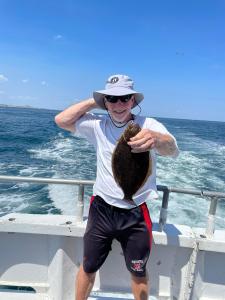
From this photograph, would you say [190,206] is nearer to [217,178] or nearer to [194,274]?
[217,178]

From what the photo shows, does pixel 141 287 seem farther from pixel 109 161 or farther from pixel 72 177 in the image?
pixel 72 177

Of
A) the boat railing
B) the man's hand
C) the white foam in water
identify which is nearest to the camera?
the man's hand

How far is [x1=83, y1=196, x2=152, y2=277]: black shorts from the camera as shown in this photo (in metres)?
2.28

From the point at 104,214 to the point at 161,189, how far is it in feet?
1.79

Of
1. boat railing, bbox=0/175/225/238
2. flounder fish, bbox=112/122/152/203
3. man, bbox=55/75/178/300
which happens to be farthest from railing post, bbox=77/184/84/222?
flounder fish, bbox=112/122/152/203

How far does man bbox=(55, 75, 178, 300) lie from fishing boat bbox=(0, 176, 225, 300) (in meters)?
0.34

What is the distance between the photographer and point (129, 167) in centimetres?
213

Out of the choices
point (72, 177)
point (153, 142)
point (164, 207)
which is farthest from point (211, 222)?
point (72, 177)

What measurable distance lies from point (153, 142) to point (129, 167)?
259 millimetres

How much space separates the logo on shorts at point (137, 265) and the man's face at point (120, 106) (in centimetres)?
108

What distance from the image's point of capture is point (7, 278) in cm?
289

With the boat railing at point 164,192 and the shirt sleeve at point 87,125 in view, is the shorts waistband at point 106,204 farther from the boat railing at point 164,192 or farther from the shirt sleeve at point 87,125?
the shirt sleeve at point 87,125

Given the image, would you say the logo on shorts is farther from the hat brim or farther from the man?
the hat brim

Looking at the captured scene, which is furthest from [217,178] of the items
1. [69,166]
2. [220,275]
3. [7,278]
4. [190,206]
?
[7,278]
